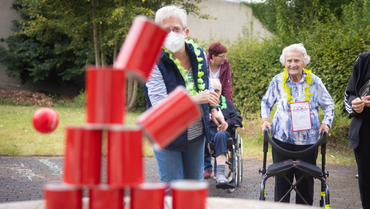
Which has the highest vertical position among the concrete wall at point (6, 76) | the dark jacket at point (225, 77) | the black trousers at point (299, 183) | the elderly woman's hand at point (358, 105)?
the concrete wall at point (6, 76)

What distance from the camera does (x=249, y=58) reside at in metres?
11.8

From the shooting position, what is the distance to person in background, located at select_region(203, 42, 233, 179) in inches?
225

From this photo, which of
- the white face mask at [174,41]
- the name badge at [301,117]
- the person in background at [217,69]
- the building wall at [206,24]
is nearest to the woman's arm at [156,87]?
the white face mask at [174,41]

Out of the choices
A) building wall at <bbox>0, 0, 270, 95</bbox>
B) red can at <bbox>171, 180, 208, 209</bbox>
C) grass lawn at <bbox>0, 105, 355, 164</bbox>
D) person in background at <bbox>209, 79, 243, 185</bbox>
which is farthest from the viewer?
building wall at <bbox>0, 0, 270, 95</bbox>

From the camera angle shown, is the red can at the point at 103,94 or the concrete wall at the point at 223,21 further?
the concrete wall at the point at 223,21

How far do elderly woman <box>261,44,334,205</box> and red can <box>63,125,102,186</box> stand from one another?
2680 mm

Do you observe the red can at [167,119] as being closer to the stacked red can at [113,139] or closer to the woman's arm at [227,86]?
the stacked red can at [113,139]

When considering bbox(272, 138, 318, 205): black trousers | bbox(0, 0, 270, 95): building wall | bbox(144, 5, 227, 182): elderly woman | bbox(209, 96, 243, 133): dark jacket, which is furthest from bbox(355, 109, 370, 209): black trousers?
bbox(0, 0, 270, 95): building wall

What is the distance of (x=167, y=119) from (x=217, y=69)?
5.03 meters

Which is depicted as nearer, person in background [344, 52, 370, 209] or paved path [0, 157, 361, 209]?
person in background [344, 52, 370, 209]

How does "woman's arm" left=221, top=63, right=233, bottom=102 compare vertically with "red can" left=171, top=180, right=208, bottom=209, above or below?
above

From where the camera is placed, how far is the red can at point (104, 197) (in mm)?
1006

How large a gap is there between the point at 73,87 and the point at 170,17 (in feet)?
64.7

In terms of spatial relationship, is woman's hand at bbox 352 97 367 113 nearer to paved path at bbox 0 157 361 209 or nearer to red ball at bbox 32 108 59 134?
paved path at bbox 0 157 361 209
